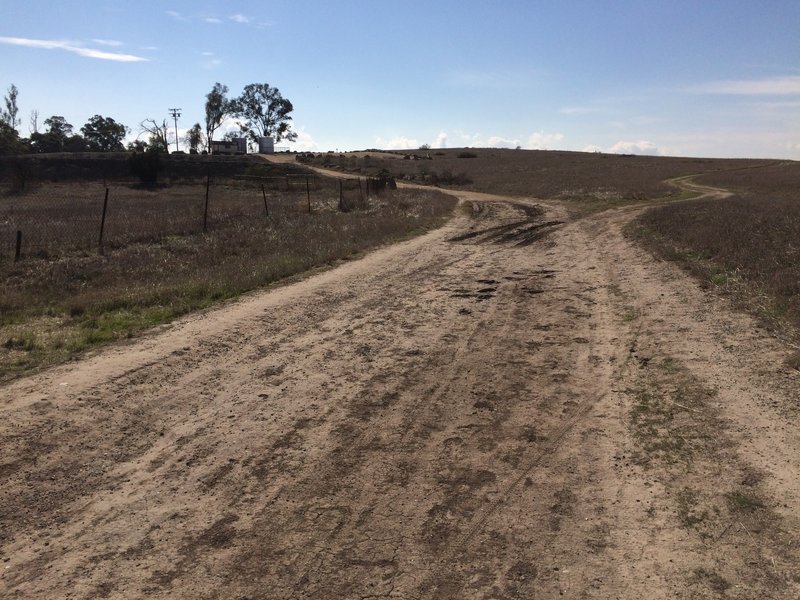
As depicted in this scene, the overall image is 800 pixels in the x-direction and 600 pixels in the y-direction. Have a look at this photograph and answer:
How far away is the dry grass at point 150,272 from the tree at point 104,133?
105 metres

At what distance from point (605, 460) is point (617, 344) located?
315 centimetres

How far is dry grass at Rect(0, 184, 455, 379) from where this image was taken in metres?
7.86

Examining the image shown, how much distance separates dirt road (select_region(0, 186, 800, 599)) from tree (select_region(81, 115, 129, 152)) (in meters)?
120

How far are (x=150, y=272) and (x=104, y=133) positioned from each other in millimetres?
117067

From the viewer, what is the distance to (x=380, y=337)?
7.85m

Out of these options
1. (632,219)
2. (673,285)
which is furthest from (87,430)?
(632,219)

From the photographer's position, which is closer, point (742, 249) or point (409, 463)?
point (409, 463)

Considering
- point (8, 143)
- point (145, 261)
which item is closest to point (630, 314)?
point (145, 261)

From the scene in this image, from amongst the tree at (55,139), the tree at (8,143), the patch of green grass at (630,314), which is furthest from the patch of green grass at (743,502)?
the tree at (55,139)

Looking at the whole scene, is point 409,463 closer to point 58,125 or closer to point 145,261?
point 145,261

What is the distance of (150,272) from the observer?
12.0 m

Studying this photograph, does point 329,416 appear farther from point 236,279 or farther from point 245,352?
point 236,279

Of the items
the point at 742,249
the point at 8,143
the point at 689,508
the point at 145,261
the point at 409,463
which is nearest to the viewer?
the point at 689,508

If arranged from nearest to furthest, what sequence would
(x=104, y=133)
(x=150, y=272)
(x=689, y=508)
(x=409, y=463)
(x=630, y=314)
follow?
(x=689, y=508)
(x=409, y=463)
(x=630, y=314)
(x=150, y=272)
(x=104, y=133)
